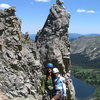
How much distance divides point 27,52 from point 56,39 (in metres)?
16.5

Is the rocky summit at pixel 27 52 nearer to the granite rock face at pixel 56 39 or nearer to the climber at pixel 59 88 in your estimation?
the granite rock face at pixel 56 39

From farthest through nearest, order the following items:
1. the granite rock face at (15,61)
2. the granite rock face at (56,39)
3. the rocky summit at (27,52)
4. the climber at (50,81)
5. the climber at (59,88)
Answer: the granite rock face at (56,39)
the rocky summit at (27,52)
the granite rock face at (15,61)
the climber at (50,81)
the climber at (59,88)

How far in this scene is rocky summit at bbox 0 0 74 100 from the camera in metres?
30.9

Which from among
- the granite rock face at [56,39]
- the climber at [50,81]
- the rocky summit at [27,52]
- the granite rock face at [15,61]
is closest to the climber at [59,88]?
the climber at [50,81]

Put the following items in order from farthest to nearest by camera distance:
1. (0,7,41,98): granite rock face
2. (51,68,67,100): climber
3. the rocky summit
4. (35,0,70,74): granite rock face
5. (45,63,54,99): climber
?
(35,0,70,74): granite rock face → the rocky summit → (0,7,41,98): granite rock face → (45,63,54,99): climber → (51,68,67,100): climber

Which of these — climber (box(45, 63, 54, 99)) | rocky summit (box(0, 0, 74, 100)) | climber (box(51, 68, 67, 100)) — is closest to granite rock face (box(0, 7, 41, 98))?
rocky summit (box(0, 0, 74, 100))

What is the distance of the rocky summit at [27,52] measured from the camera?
30.9m

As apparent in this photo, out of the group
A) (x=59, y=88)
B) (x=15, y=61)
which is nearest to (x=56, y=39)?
(x=15, y=61)

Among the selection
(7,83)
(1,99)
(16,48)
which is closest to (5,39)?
(16,48)

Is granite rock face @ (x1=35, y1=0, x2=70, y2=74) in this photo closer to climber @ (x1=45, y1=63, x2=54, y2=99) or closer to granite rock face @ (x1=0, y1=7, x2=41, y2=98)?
granite rock face @ (x1=0, y1=7, x2=41, y2=98)

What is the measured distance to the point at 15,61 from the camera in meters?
34.2

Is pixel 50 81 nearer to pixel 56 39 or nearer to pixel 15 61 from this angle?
pixel 15 61

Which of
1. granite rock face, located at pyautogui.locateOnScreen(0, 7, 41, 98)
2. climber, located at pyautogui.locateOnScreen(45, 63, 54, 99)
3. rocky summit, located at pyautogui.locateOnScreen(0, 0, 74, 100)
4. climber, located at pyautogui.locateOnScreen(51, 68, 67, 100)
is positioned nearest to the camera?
climber, located at pyautogui.locateOnScreen(51, 68, 67, 100)

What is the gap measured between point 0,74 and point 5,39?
7573 mm
